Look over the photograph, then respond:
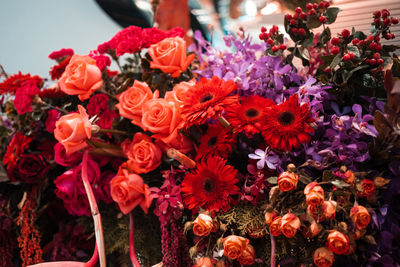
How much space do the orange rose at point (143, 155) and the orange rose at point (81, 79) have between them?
4.9 inches

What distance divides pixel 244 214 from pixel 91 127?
0.27m

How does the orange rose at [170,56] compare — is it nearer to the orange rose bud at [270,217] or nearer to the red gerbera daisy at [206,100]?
the red gerbera daisy at [206,100]

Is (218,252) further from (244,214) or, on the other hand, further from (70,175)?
(70,175)

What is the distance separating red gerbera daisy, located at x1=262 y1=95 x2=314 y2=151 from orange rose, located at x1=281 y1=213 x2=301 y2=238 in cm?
10

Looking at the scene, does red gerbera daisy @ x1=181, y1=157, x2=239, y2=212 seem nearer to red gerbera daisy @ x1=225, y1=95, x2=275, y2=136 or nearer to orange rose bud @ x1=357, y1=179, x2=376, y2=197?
red gerbera daisy @ x1=225, y1=95, x2=275, y2=136

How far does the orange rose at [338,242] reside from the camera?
37 centimetres

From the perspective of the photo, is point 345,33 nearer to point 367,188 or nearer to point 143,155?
point 367,188

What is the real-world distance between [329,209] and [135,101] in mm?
330

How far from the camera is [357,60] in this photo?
0.49 metres

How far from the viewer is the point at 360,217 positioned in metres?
0.38

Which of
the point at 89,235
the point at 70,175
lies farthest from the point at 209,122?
the point at 89,235

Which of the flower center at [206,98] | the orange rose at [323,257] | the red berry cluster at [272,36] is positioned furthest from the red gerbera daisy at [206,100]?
the orange rose at [323,257]

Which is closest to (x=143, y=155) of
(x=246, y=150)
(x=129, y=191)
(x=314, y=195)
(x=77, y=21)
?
(x=129, y=191)

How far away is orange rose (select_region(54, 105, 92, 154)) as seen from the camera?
510 mm
